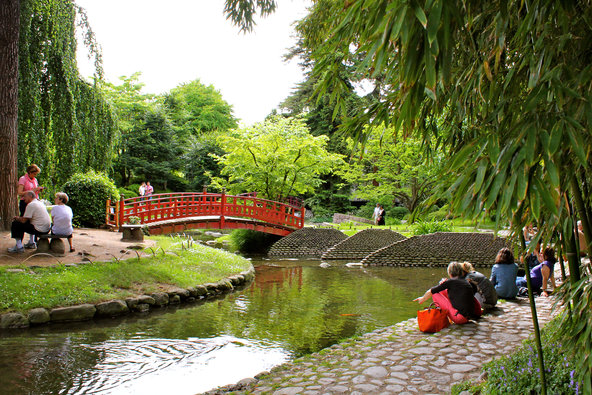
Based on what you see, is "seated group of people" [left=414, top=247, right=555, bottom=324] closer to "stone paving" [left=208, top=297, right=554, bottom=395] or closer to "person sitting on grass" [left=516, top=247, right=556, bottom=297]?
"person sitting on grass" [left=516, top=247, right=556, bottom=297]

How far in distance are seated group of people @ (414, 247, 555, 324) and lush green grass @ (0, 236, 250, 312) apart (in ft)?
17.4

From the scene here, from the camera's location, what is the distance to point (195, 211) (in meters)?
16.6

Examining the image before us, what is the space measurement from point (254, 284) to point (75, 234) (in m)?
4.91

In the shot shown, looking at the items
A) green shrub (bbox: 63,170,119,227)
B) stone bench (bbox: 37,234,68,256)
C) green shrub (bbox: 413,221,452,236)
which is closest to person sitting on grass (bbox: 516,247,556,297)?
stone bench (bbox: 37,234,68,256)

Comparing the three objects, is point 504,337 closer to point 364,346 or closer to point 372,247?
point 364,346

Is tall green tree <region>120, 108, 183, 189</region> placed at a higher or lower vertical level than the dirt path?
higher

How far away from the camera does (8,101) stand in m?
9.29

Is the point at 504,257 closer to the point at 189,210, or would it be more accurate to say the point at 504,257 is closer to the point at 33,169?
the point at 33,169

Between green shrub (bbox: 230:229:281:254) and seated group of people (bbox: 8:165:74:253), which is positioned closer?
seated group of people (bbox: 8:165:74:253)

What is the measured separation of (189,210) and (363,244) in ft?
22.0

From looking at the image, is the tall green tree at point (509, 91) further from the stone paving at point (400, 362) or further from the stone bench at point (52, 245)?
the stone bench at point (52, 245)

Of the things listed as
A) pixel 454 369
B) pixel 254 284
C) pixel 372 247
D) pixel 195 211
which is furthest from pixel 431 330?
pixel 195 211

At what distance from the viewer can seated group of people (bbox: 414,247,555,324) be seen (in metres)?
5.72

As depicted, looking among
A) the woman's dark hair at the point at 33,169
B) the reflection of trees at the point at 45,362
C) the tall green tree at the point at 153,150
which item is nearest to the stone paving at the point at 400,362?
the reflection of trees at the point at 45,362
